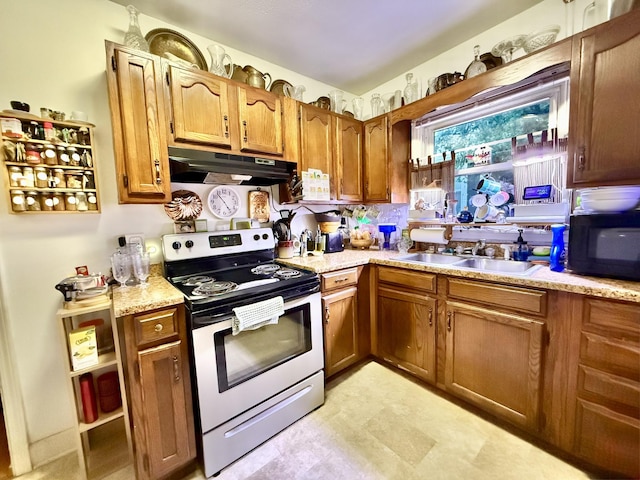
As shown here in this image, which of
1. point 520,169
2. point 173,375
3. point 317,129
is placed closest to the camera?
point 173,375

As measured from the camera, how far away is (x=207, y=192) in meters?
1.93

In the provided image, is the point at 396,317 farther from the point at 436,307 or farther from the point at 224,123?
the point at 224,123

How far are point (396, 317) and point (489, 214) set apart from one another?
105 centimetres

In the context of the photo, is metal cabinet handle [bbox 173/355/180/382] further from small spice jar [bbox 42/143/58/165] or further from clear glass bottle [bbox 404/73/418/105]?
clear glass bottle [bbox 404/73/418/105]

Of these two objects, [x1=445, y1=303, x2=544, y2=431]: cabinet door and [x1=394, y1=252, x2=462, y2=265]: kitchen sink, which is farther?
[x1=394, y1=252, x2=462, y2=265]: kitchen sink

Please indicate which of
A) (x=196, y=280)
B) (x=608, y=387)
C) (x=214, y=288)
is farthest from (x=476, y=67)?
(x=196, y=280)

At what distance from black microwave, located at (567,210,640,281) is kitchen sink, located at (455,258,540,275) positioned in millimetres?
232

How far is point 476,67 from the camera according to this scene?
1.84 metres

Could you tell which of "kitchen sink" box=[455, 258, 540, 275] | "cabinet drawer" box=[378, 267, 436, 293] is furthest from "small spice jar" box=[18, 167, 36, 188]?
"kitchen sink" box=[455, 258, 540, 275]

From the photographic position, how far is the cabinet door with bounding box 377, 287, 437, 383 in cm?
181

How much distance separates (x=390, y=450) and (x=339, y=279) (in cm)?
102

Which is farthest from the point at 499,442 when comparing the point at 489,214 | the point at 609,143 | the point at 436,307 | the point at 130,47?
the point at 130,47

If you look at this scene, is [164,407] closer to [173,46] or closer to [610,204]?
[173,46]

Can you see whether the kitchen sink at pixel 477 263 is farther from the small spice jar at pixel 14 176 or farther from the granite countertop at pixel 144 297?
the small spice jar at pixel 14 176
